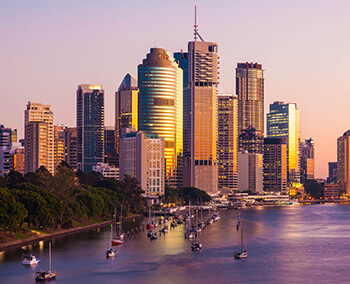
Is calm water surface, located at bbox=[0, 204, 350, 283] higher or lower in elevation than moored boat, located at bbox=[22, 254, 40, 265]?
lower

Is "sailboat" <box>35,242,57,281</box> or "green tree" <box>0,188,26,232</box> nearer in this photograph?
"sailboat" <box>35,242,57,281</box>

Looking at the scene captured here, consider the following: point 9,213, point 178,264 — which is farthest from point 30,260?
point 178,264

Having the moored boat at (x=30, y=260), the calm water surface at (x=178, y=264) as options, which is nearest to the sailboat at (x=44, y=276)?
the calm water surface at (x=178, y=264)

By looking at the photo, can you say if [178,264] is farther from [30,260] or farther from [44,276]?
[44,276]

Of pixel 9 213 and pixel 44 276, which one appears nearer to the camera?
pixel 44 276

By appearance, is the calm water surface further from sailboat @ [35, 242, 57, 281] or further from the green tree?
the green tree

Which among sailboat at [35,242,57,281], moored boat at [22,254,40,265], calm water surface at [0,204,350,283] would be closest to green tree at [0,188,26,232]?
calm water surface at [0,204,350,283]

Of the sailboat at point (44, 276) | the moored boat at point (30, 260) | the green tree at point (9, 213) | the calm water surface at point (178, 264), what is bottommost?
the calm water surface at point (178, 264)

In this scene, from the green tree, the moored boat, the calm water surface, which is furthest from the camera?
the green tree

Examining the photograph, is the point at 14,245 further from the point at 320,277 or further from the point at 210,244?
the point at 320,277

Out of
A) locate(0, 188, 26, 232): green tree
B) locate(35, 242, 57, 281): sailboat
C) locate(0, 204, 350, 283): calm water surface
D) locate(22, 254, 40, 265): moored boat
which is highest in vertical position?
locate(0, 188, 26, 232): green tree

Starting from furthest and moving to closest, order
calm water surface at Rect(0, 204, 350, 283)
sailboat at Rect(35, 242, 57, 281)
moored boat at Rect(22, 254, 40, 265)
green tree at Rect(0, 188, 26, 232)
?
green tree at Rect(0, 188, 26, 232), moored boat at Rect(22, 254, 40, 265), calm water surface at Rect(0, 204, 350, 283), sailboat at Rect(35, 242, 57, 281)

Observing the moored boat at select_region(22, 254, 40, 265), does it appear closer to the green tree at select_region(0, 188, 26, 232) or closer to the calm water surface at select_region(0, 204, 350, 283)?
the calm water surface at select_region(0, 204, 350, 283)

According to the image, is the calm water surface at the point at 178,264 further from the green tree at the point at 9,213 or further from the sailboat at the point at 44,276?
the green tree at the point at 9,213
